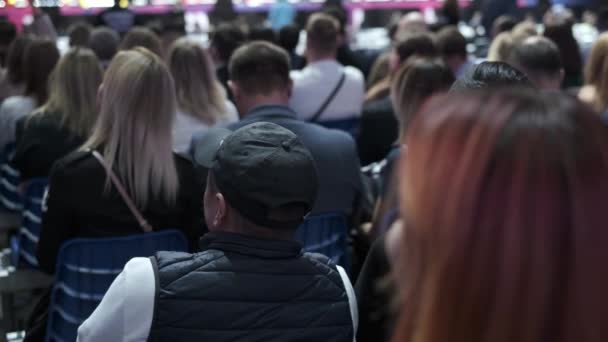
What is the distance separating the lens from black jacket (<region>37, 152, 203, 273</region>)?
259cm

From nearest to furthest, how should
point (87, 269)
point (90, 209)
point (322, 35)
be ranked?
point (87, 269) < point (90, 209) < point (322, 35)

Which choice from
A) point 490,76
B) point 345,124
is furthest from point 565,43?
point 490,76

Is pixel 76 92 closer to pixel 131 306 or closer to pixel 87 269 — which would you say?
pixel 87 269

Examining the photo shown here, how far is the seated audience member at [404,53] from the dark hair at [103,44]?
192 centimetres

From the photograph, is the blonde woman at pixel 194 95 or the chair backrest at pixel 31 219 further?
the blonde woman at pixel 194 95

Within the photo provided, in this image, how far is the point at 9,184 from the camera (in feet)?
13.6

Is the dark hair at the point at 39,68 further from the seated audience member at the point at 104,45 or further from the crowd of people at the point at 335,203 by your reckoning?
the seated audience member at the point at 104,45

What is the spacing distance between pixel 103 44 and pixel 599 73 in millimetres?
3315

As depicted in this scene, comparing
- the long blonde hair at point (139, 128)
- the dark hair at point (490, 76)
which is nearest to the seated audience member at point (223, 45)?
the long blonde hair at point (139, 128)

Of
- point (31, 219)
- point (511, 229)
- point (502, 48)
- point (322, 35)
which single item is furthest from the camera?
point (322, 35)

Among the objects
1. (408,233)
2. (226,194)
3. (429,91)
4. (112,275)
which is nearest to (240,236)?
(226,194)

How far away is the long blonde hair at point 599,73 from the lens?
157 inches

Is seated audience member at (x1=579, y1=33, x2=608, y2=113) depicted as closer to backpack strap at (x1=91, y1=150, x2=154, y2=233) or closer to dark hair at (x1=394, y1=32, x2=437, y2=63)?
dark hair at (x1=394, y1=32, x2=437, y2=63)

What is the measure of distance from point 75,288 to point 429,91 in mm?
1564
